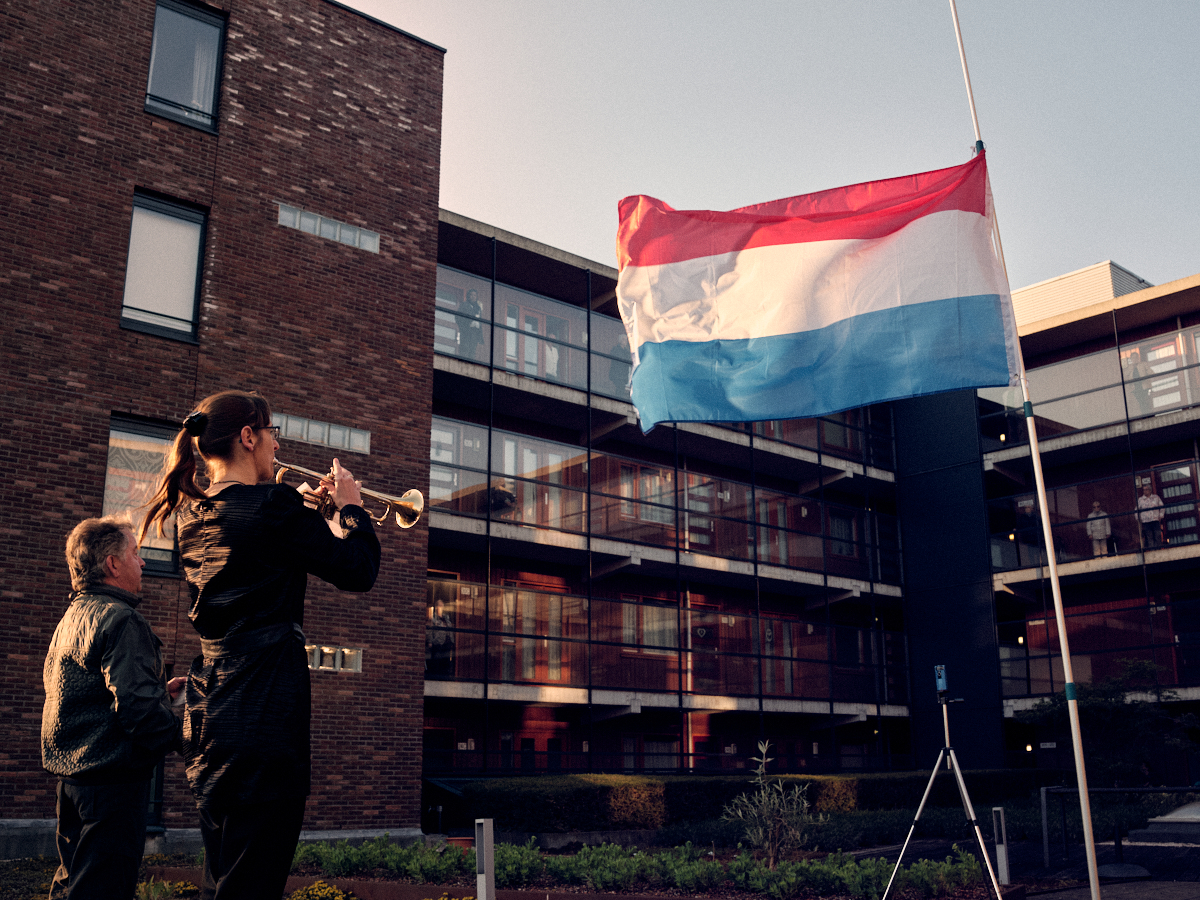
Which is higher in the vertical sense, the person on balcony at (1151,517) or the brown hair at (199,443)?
→ the person on balcony at (1151,517)

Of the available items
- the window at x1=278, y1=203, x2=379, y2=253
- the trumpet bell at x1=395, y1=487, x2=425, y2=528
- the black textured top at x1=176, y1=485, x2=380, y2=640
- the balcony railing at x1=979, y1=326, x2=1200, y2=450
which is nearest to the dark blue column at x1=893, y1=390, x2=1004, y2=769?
the balcony railing at x1=979, y1=326, x2=1200, y2=450

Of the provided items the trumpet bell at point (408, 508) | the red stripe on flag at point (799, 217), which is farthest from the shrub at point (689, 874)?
the trumpet bell at point (408, 508)

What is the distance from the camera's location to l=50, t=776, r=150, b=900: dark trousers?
12.9 feet

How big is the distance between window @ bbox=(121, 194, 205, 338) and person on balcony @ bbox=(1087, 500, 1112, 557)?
21895 mm

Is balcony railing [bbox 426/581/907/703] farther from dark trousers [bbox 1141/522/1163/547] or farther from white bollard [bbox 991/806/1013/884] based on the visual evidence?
white bollard [bbox 991/806/1013/884]

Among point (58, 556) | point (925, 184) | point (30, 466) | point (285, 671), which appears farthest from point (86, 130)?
point (285, 671)

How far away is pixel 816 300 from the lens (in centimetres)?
831

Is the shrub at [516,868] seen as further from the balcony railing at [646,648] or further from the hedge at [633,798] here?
the balcony railing at [646,648]

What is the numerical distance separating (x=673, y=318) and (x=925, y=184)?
2.26 m

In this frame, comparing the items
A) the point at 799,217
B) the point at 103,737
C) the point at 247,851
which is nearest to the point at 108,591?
the point at 103,737

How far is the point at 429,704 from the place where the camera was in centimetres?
2184

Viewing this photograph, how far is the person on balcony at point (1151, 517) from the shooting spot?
83.1 ft

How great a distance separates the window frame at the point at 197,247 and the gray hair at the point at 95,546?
1224 centimetres

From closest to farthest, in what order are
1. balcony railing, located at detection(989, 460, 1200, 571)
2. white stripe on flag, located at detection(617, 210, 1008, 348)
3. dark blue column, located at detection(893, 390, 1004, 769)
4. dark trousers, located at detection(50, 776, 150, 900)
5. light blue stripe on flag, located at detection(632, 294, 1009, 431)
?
dark trousers, located at detection(50, 776, 150, 900) < light blue stripe on flag, located at detection(632, 294, 1009, 431) < white stripe on flag, located at detection(617, 210, 1008, 348) < balcony railing, located at detection(989, 460, 1200, 571) < dark blue column, located at detection(893, 390, 1004, 769)
